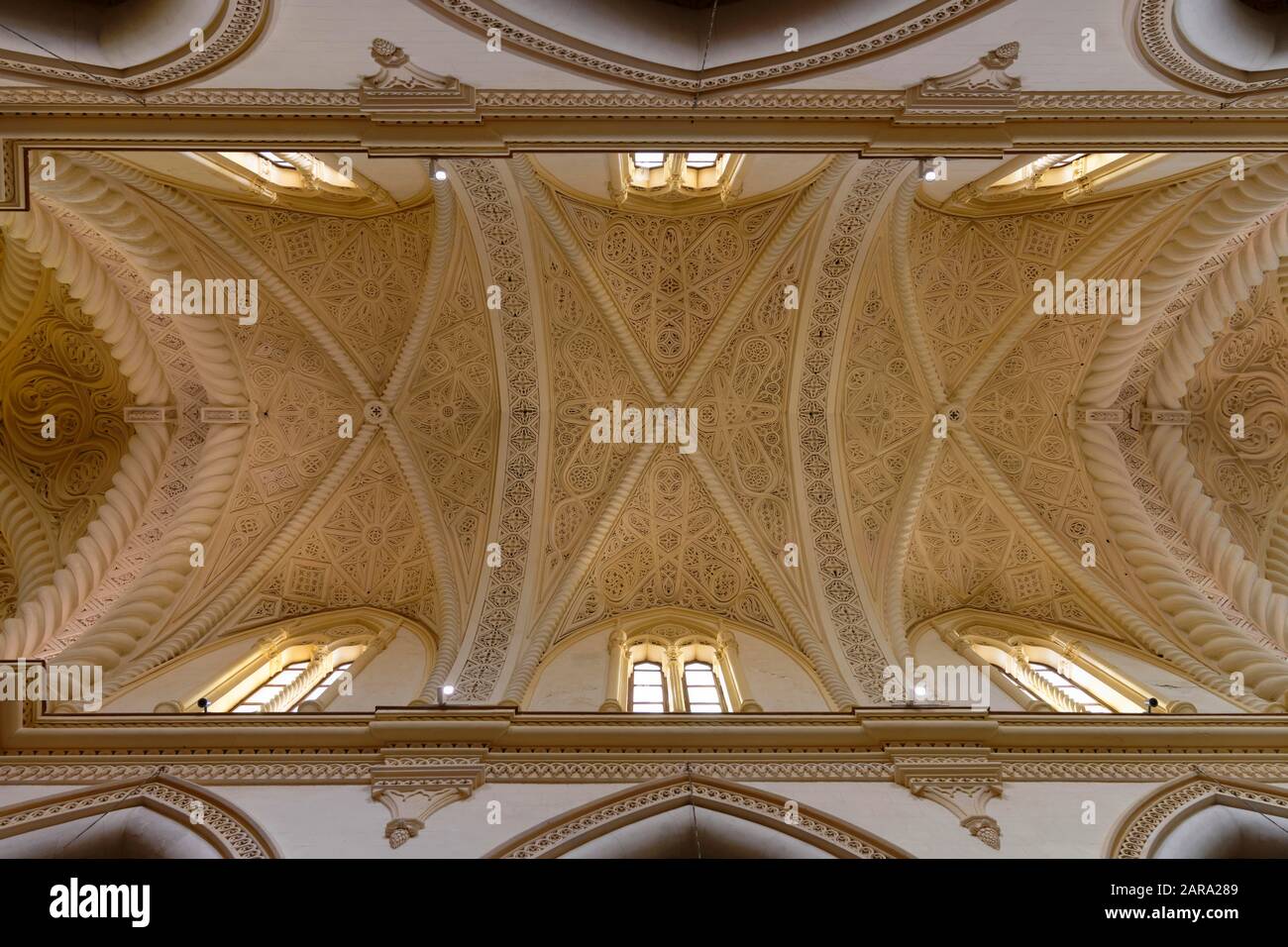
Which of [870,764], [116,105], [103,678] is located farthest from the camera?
[103,678]

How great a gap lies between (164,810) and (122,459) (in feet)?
19.9

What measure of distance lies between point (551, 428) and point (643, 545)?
2.00 m

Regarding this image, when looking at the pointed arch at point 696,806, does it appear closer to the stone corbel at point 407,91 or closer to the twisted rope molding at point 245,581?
the twisted rope molding at point 245,581

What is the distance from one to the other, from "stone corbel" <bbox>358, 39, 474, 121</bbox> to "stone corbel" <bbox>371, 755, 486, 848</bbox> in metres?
5.08

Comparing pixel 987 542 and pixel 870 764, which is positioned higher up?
pixel 987 542

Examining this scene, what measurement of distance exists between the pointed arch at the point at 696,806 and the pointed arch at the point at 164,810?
1852 millimetres

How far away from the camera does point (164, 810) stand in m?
6.77

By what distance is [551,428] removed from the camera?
11.8 m

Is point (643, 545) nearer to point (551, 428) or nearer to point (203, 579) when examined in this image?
point (551, 428)

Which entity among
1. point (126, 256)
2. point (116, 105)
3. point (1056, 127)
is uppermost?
point (126, 256)

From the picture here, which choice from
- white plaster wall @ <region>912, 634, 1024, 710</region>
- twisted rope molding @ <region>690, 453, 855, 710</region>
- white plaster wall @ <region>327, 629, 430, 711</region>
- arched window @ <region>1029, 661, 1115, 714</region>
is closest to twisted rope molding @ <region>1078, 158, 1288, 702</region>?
arched window @ <region>1029, 661, 1115, 714</region>
